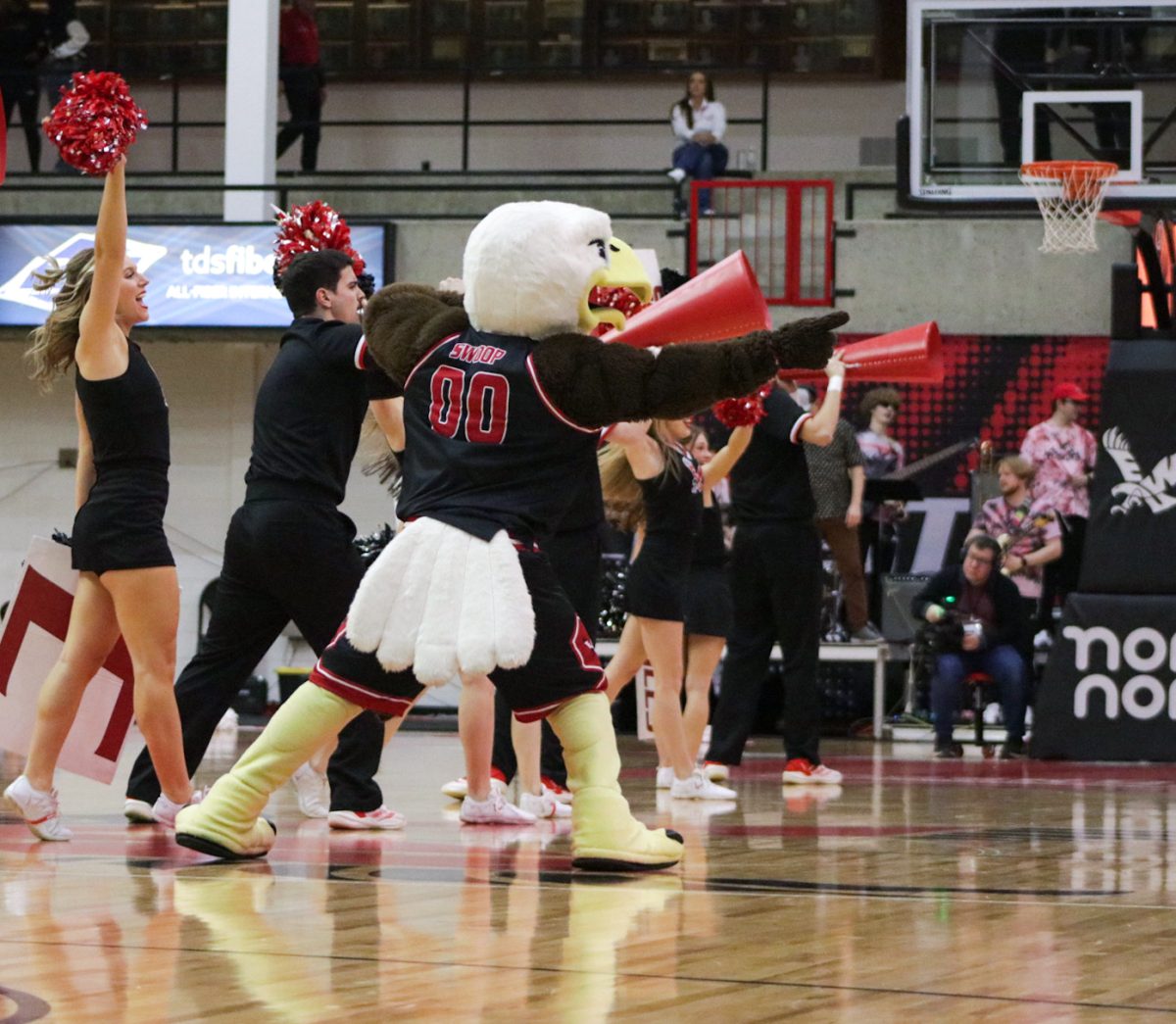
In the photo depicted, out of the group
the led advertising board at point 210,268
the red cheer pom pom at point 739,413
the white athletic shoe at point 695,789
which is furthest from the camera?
the led advertising board at point 210,268

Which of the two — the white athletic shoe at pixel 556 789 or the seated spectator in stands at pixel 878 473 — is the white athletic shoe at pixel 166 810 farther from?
the seated spectator in stands at pixel 878 473

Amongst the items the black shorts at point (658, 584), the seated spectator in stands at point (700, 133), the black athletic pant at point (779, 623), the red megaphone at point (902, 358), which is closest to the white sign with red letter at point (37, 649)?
the black shorts at point (658, 584)

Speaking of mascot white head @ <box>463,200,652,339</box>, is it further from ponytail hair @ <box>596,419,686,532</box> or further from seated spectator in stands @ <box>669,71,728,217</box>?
seated spectator in stands @ <box>669,71,728,217</box>

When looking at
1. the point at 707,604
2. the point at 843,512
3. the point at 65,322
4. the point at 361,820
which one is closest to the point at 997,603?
the point at 843,512

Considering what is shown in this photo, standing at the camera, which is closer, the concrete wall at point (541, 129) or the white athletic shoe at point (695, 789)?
the white athletic shoe at point (695, 789)

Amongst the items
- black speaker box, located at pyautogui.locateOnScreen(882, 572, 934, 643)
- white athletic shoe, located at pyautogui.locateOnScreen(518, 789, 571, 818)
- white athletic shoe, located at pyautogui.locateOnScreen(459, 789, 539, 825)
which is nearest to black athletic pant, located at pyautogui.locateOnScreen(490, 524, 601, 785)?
white athletic shoe, located at pyautogui.locateOnScreen(518, 789, 571, 818)

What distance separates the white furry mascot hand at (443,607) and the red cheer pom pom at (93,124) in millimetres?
1293

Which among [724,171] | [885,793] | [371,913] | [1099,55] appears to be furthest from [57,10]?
[371,913]

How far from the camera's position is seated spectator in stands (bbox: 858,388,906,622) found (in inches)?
548

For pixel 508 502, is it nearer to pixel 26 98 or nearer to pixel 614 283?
pixel 614 283

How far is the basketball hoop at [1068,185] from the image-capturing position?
1080 centimetres

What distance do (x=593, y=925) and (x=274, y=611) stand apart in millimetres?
2235

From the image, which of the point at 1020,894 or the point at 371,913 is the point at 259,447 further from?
the point at 1020,894

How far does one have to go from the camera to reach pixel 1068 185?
35.5 feet
